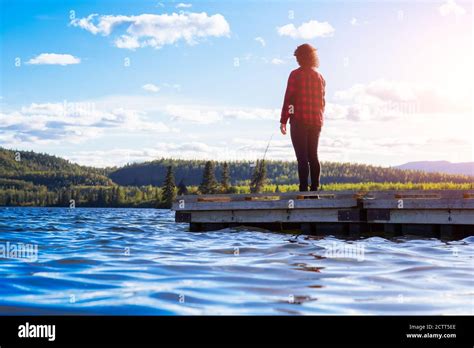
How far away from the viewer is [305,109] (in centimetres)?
1495

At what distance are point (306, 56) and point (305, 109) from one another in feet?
4.73

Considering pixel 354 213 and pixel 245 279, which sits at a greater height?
pixel 354 213

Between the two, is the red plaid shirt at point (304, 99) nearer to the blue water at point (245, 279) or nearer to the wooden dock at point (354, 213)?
the wooden dock at point (354, 213)

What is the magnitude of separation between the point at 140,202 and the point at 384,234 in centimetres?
14296

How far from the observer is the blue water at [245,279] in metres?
6.24

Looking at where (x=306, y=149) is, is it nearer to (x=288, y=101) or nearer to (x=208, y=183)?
(x=288, y=101)

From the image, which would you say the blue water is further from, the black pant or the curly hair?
the curly hair

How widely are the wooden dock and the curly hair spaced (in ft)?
10.9

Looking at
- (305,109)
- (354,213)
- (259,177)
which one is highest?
(305,109)
